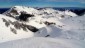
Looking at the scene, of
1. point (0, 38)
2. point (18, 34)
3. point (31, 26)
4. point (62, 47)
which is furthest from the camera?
point (31, 26)

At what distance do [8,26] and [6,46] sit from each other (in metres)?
25.6

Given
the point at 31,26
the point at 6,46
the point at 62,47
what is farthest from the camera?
the point at 31,26

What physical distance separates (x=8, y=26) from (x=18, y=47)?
2610cm

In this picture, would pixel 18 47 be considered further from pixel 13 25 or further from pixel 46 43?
pixel 13 25

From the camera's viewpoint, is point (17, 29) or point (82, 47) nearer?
point (82, 47)

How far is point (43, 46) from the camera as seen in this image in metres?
9.27

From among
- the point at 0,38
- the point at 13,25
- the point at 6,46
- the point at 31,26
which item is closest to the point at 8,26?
the point at 13,25

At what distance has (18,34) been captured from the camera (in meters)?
35.1

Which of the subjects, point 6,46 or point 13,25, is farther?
point 13,25

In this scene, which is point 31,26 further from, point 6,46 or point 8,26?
point 6,46

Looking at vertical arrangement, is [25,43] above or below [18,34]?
above

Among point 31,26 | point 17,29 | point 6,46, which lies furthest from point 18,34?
point 6,46

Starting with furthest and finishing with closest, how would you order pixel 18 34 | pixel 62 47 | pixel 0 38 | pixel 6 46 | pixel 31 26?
pixel 31 26 → pixel 18 34 → pixel 0 38 → pixel 6 46 → pixel 62 47

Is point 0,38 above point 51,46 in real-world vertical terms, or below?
below
